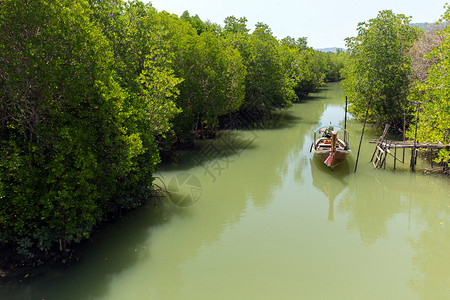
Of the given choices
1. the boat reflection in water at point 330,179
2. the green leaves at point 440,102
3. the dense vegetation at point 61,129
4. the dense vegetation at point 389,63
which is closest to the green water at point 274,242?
the boat reflection in water at point 330,179

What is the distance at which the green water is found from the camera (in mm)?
9422

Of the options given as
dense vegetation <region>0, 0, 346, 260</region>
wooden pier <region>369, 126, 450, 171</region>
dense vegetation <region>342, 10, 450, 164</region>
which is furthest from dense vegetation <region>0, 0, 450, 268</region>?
dense vegetation <region>342, 10, 450, 164</region>

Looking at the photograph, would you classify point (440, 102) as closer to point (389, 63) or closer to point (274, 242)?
point (389, 63)

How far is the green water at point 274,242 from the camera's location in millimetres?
9422

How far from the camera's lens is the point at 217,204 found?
614 inches

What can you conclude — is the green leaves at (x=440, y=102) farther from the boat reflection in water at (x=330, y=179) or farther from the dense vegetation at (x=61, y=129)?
the dense vegetation at (x=61, y=129)

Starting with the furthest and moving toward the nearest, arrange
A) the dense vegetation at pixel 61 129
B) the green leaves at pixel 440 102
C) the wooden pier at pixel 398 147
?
1. the wooden pier at pixel 398 147
2. the green leaves at pixel 440 102
3. the dense vegetation at pixel 61 129

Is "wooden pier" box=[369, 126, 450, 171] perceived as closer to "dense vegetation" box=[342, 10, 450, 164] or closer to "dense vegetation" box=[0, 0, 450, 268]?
"dense vegetation" box=[0, 0, 450, 268]

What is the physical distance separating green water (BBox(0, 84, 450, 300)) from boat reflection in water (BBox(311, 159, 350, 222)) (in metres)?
0.09

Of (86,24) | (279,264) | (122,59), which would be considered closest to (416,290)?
(279,264)

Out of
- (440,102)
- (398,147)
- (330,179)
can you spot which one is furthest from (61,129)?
(440,102)

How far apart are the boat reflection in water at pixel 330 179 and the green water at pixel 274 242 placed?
0.31 feet

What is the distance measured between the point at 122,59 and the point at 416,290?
48.9 ft

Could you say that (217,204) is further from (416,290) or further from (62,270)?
(416,290)
